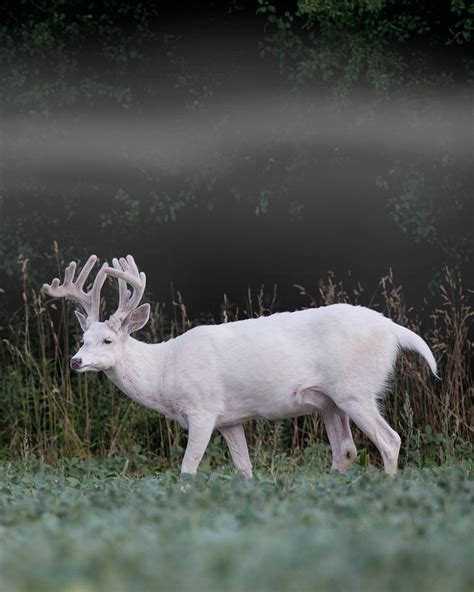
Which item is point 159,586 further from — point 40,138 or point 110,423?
point 40,138

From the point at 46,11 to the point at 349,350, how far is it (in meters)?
5.03

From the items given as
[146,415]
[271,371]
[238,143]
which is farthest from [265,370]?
[238,143]

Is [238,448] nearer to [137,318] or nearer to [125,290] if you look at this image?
[137,318]

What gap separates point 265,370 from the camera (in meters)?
6.59

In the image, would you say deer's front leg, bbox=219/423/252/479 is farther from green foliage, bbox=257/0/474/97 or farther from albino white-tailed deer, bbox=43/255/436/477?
green foliage, bbox=257/0/474/97

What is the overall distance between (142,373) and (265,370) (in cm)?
68

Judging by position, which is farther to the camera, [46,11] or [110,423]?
[46,11]

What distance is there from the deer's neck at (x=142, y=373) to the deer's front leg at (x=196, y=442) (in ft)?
0.95

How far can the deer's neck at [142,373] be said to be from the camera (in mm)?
6684

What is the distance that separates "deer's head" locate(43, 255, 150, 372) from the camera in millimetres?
6637

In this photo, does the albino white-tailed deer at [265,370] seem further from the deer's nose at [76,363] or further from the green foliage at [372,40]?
the green foliage at [372,40]

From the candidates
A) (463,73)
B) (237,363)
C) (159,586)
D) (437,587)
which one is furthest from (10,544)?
(463,73)

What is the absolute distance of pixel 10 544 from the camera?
3.20 metres

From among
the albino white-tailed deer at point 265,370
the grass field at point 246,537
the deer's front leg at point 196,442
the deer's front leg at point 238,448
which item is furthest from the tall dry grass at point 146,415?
the grass field at point 246,537
